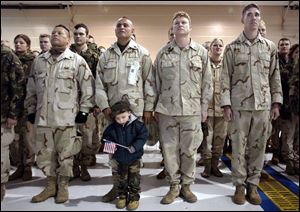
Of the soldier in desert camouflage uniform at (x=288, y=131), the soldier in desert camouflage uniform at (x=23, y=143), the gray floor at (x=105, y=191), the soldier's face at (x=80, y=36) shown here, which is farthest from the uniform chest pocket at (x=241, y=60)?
the soldier in desert camouflage uniform at (x=23, y=143)

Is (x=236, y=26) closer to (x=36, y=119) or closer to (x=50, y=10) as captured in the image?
(x=50, y=10)

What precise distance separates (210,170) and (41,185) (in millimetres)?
1988

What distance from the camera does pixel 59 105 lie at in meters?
2.96

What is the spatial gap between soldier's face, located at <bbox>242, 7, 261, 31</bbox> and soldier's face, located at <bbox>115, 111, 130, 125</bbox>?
1.37m

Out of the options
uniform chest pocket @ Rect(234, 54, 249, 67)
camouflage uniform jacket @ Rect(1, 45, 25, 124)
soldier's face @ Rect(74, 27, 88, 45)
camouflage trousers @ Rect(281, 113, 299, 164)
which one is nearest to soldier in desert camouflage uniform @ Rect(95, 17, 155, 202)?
camouflage uniform jacket @ Rect(1, 45, 25, 124)

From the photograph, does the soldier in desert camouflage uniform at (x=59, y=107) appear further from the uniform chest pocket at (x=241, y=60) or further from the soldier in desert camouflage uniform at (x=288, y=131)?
the soldier in desert camouflage uniform at (x=288, y=131)

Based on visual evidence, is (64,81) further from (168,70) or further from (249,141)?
(249,141)

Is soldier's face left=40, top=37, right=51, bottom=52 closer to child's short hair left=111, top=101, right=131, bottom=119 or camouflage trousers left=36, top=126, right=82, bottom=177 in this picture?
camouflage trousers left=36, top=126, right=82, bottom=177

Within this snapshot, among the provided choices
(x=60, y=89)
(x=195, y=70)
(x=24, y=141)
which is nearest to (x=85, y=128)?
(x=24, y=141)

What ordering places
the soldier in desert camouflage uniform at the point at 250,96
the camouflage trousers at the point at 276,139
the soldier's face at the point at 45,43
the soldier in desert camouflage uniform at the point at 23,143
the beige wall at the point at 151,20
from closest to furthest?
the soldier in desert camouflage uniform at the point at 250,96
the soldier in desert camouflage uniform at the point at 23,143
the soldier's face at the point at 45,43
the camouflage trousers at the point at 276,139
the beige wall at the point at 151,20

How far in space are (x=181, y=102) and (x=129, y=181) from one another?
872 millimetres

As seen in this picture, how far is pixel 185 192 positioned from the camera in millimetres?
3041

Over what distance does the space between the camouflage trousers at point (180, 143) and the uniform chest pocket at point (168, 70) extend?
373mm

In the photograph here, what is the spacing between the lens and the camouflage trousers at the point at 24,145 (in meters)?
3.72
